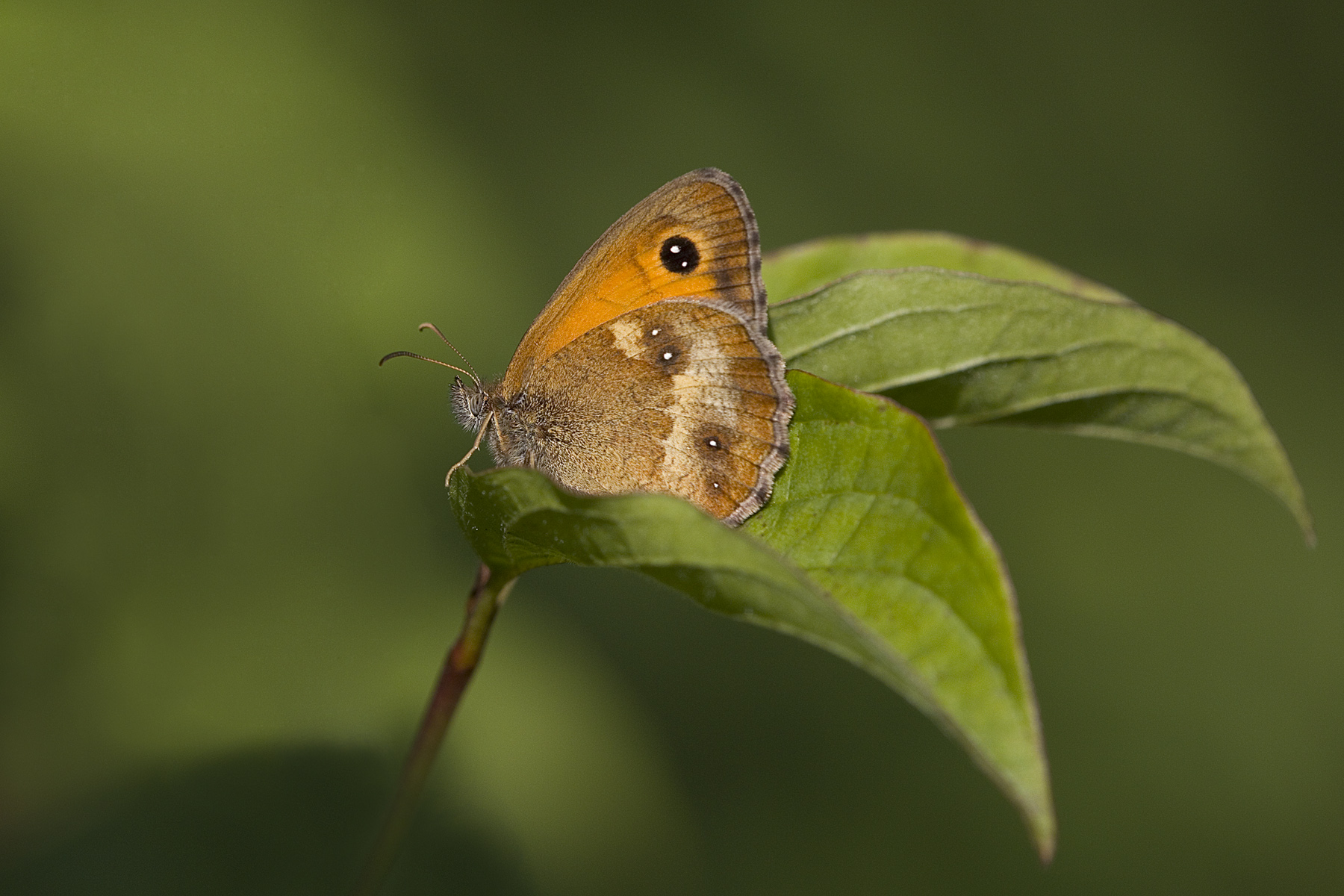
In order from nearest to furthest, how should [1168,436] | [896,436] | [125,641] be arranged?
[896,436] < [1168,436] < [125,641]

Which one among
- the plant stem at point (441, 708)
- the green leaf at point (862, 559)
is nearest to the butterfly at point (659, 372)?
the green leaf at point (862, 559)

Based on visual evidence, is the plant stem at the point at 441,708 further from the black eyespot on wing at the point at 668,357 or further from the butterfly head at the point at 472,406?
the butterfly head at the point at 472,406

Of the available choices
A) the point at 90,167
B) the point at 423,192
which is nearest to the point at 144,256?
the point at 90,167

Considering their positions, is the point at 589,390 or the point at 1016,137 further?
the point at 1016,137

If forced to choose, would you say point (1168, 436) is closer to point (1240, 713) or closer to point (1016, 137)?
point (1240, 713)

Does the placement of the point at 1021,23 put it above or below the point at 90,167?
below

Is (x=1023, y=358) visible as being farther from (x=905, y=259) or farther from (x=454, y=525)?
(x=454, y=525)

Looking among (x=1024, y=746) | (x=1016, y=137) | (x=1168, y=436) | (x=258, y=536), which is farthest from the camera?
(x=1016, y=137)

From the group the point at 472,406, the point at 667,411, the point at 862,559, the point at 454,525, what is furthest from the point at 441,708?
the point at 454,525
